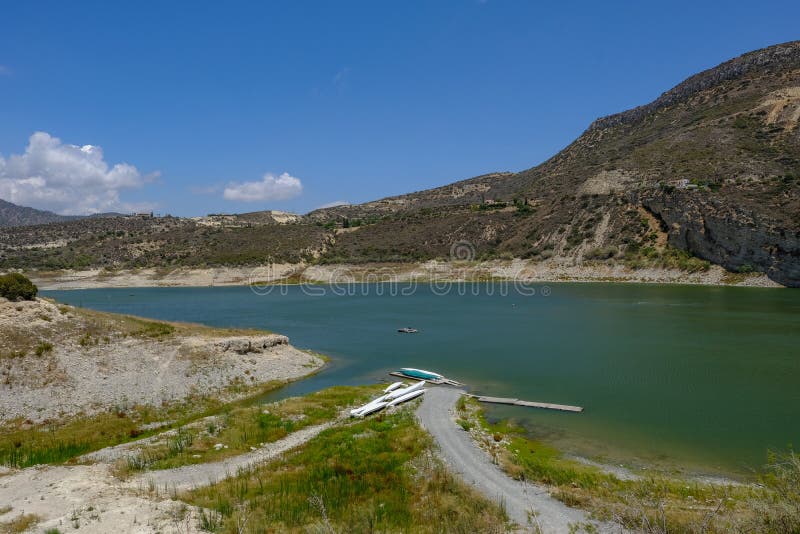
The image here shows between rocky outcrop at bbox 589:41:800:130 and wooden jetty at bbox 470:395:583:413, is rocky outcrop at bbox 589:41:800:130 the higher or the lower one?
the higher one

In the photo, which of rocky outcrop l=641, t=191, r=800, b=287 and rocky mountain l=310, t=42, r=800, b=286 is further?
rocky mountain l=310, t=42, r=800, b=286

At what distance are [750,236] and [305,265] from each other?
88846 mm

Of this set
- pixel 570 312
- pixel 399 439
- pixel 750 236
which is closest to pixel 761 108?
pixel 750 236

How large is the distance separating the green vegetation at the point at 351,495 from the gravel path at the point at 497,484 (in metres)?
0.57

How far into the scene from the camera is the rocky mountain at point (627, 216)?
8075cm

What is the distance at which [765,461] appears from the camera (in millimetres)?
17016

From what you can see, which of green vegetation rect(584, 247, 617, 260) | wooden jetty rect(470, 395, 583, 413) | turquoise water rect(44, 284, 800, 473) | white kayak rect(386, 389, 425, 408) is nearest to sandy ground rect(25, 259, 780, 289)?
green vegetation rect(584, 247, 617, 260)

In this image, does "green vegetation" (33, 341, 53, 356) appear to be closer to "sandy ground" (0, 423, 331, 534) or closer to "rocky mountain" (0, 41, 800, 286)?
"sandy ground" (0, 423, 331, 534)

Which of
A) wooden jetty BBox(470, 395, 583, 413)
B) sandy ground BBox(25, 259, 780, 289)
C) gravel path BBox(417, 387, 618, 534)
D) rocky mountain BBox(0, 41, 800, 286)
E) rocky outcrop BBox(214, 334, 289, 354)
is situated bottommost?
wooden jetty BBox(470, 395, 583, 413)

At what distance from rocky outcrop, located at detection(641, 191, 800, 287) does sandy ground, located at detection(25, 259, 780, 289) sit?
13.5 meters

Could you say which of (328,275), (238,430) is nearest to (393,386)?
(238,430)

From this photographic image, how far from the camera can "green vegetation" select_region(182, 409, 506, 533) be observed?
1116 centimetres

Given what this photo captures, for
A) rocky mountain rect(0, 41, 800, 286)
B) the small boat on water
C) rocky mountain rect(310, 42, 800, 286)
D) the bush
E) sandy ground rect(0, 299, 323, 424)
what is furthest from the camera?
rocky mountain rect(0, 41, 800, 286)

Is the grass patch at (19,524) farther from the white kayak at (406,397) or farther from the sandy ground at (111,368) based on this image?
the white kayak at (406,397)
